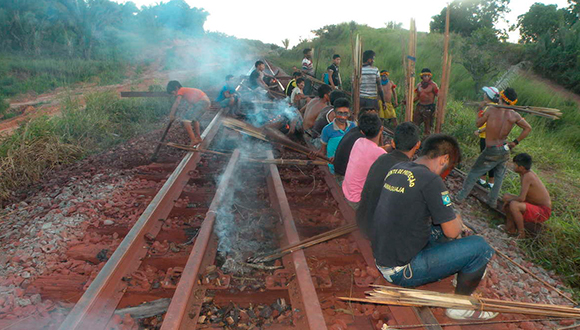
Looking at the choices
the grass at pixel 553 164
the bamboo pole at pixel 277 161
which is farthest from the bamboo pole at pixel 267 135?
the grass at pixel 553 164

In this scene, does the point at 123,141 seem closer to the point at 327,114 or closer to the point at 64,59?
the point at 327,114

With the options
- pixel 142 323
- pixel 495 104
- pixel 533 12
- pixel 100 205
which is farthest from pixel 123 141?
pixel 533 12

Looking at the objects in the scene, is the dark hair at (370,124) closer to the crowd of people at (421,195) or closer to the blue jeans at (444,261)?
the crowd of people at (421,195)

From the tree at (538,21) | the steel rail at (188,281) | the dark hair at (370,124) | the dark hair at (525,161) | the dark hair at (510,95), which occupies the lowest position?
the steel rail at (188,281)

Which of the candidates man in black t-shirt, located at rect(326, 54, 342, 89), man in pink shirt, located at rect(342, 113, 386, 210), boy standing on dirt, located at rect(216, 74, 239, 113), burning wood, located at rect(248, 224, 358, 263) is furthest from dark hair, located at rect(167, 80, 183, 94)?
burning wood, located at rect(248, 224, 358, 263)

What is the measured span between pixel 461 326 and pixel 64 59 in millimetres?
33086

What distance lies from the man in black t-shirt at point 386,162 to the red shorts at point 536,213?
2.54m

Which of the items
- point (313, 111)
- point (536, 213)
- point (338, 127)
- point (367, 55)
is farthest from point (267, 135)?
point (536, 213)

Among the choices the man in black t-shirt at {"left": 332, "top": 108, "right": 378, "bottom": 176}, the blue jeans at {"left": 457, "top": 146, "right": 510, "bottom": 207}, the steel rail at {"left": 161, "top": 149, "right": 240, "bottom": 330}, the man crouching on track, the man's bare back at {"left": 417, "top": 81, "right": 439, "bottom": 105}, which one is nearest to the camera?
the steel rail at {"left": 161, "top": 149, "right": 240, "bottom": 330}

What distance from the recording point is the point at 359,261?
3395 mm

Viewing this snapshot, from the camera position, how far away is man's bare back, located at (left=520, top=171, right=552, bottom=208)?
4613 millimetres

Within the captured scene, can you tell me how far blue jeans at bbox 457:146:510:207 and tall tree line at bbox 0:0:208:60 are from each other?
97.7ft

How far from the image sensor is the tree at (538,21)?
66.4ft

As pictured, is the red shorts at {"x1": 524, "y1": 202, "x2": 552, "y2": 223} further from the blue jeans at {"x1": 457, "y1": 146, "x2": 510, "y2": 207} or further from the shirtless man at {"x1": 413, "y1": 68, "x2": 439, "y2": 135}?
the shirtless man at {"x1": 413, "y1": 68, "x2": 439, "y2": 135}
